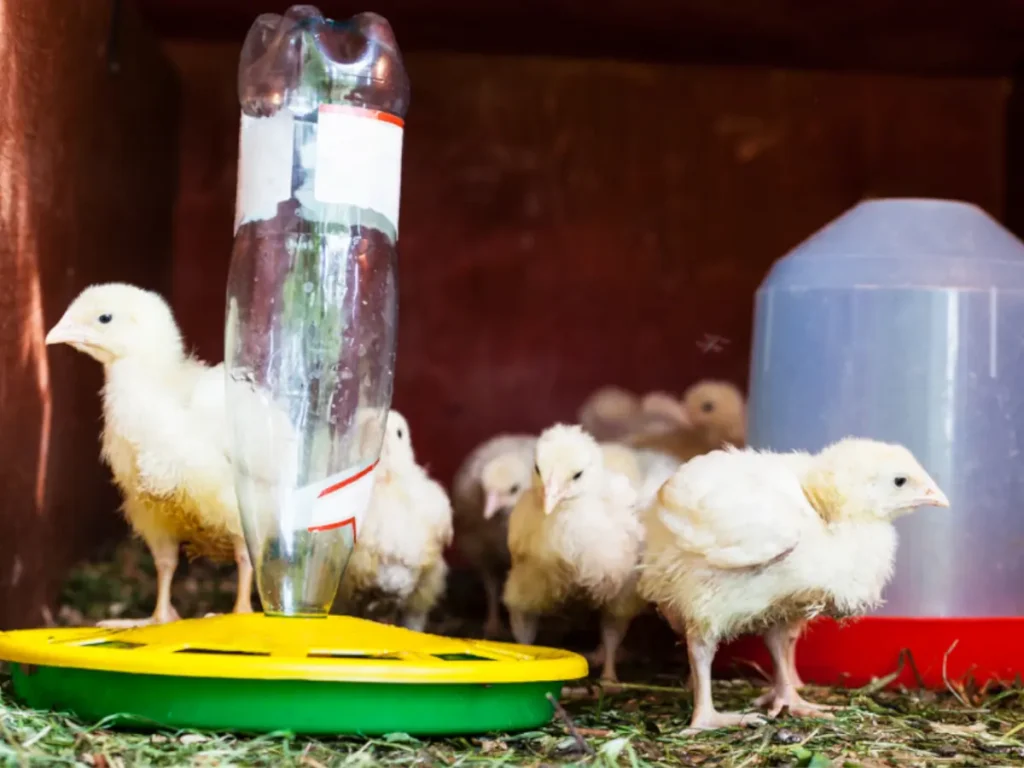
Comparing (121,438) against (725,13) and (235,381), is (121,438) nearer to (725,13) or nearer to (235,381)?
(235,381)

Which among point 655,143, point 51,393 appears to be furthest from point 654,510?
point 655,143

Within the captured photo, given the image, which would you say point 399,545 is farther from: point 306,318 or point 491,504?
point 306,318

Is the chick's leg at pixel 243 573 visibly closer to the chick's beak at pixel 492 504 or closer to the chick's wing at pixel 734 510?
the chick's beak at pixel 492 504

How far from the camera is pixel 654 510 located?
237 centimetres

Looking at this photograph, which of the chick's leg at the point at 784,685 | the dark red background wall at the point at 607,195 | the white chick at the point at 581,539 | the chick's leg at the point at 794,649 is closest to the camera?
the chick's leg at the point at 784,685

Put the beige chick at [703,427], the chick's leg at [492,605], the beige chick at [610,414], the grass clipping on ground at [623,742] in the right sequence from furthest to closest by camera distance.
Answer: the beige chick at [610,414] < the beige chick at [703,427] < the chick's leg at [492,605] < the grass clipping on ground at [623,742]

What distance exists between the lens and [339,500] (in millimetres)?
2170

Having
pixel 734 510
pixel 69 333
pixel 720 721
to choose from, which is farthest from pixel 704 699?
pixel 69 333

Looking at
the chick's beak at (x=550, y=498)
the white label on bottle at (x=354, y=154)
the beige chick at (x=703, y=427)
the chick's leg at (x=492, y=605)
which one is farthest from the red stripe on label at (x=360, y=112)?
the beige chick at (x=703, y=427)

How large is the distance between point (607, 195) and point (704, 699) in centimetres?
213

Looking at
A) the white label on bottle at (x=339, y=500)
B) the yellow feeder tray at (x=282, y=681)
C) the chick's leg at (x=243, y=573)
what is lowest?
the yellow feeder tray at (x=282, y=681)

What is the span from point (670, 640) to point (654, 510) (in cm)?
90

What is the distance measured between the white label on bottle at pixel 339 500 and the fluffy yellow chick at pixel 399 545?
55cm

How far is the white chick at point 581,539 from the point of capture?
2.70m
